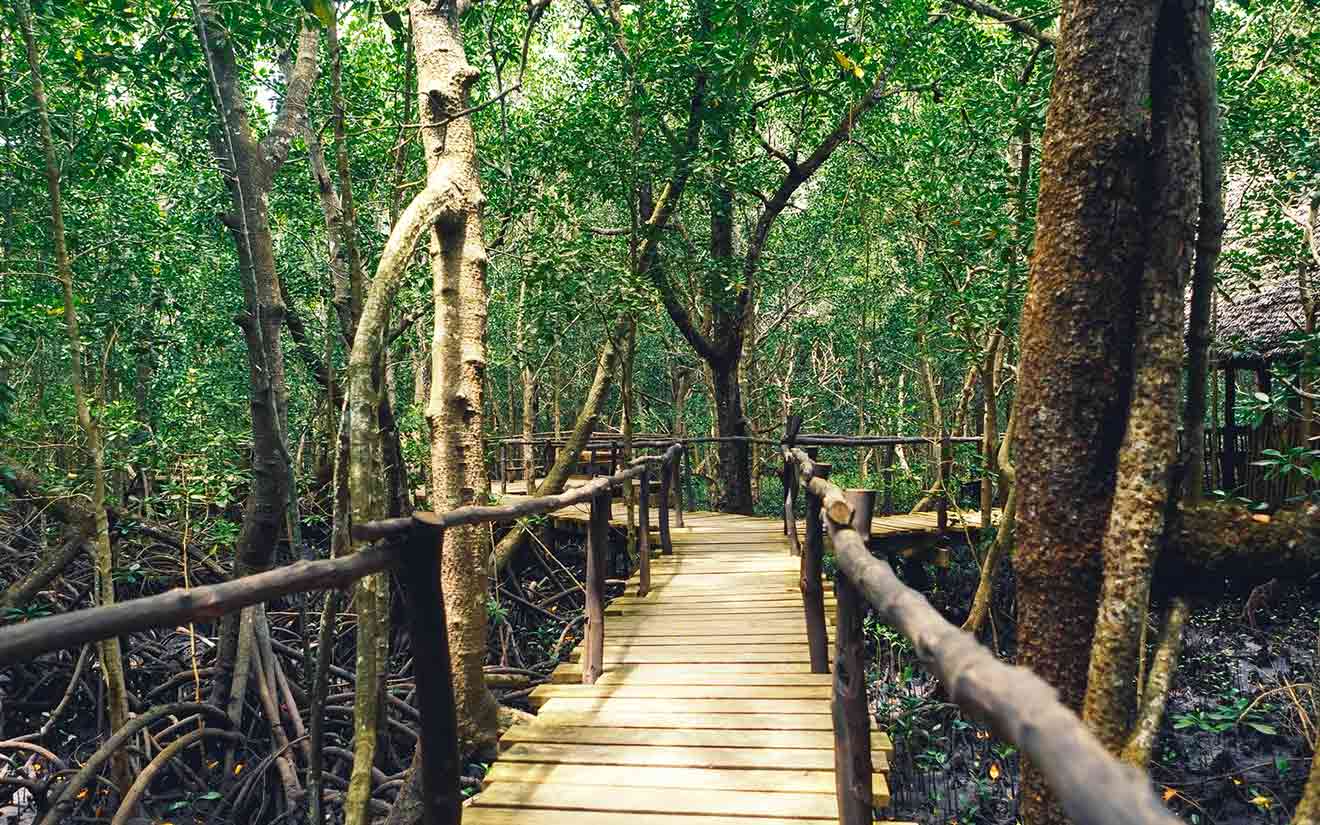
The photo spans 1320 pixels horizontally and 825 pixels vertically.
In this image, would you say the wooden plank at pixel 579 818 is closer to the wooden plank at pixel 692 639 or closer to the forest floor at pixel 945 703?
the wooden plank at pixel 692 639

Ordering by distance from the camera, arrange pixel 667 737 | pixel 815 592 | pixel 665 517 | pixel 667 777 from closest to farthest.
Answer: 1. pixel 667 777
2. pixel 667 737
3. pixel 815 592
4. pixel 665 517

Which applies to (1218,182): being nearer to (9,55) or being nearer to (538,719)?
Answer: (538,719)

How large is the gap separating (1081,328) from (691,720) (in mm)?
2344

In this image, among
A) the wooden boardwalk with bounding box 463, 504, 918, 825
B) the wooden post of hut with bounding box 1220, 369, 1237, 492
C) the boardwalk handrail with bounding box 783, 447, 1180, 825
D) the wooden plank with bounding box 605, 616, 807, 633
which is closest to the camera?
the boardwalk handrail with bounding box 783, 447, 1180, 825

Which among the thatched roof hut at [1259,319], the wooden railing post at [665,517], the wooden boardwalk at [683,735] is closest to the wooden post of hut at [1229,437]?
the thatched roof hut at [1259,319]

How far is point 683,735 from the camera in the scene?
324 cm

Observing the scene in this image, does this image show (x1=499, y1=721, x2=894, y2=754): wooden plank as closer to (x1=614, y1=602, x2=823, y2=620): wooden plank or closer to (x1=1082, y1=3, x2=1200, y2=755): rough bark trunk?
(x1=1082, y1=3, x2=1200, y2=755): rough bark trunk

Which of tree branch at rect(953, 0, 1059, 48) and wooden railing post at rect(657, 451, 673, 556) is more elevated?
tree branch at rect(953, 0, 1059, 48)

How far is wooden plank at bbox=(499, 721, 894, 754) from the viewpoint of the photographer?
308 centimetres

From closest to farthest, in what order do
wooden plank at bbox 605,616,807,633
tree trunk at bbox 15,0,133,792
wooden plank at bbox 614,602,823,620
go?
1. tree trunk at bbox 15,0,133,792
2. wooden plank at bbox 605,616,807,633
3. wooden plank at bbox 614,602,823,620

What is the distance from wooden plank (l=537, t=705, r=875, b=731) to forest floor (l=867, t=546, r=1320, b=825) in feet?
10.5

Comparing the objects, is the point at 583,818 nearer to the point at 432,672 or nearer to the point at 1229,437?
the point at 432,672

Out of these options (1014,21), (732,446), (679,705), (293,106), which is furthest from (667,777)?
(732,446)

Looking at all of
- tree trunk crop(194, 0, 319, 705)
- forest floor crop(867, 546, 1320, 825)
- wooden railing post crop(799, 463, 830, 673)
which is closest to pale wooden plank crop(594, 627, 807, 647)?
wooden railing post crop(799, 463, 830, 673)
